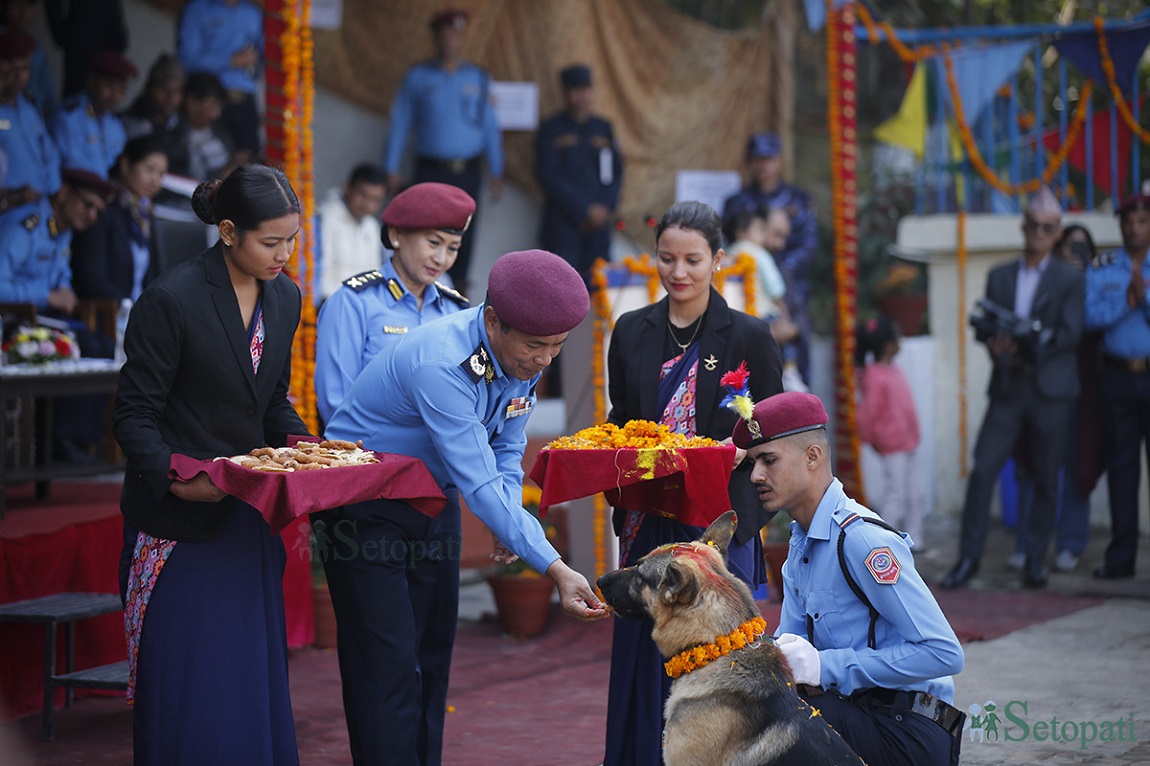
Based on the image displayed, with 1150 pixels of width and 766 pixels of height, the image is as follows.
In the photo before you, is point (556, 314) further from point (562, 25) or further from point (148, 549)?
point (562, 25)

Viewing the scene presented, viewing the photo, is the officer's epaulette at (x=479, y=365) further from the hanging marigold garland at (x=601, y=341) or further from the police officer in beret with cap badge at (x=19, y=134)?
the police officer in beret with cap badge at (x=19, y=134)

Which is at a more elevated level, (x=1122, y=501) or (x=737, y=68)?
(x=737, y=68)

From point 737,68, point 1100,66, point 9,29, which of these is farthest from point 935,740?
point 737,68

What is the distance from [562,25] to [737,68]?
199 centimetres

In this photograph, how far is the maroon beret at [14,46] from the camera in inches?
352

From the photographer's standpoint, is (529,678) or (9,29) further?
(9,29)

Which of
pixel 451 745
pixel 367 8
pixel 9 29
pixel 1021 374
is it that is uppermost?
pixel 367 8

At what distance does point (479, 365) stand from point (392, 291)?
59.3 inches

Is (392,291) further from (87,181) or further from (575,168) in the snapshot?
(575,168)

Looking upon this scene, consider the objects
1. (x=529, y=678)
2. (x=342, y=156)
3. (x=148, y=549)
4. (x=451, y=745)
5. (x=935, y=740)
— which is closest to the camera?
(x=935, y=740)

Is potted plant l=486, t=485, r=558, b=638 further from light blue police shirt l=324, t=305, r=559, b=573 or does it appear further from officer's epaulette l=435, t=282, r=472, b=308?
light blue police shirt l=324, t=305, r=559, b=573

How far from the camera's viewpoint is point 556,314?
163 inches

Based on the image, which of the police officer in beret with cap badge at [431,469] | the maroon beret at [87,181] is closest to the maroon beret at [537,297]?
the police officer in beret with cap badge at [431,469]

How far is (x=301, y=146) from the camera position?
8.30 meters
